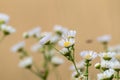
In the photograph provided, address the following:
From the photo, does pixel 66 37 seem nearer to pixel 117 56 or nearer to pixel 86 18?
pixel 117 56

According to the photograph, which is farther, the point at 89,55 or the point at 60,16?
the point at 60,16

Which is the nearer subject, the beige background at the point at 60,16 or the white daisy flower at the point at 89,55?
the white daisy flower at the point at 89,55

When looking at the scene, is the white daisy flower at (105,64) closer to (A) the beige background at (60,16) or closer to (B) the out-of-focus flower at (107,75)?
(B) the out-of-focus flower at (107,75)

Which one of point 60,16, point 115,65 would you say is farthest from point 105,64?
point 60,16

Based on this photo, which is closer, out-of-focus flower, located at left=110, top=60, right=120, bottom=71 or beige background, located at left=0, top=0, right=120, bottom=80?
out-of-focus flower, located at left=110, top=60, right=120, bottom=71

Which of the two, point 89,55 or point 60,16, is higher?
point 60,16

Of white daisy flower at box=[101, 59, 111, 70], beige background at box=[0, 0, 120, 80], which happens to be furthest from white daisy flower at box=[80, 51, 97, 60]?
beige background at box=[0, 0, 120, 80]

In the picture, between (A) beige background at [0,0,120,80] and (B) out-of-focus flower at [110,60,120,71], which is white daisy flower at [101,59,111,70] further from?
(A) beige background at [0,0,120,80]

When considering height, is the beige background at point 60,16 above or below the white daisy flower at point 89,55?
above

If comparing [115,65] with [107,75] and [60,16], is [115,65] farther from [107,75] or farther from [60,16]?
[60,16]

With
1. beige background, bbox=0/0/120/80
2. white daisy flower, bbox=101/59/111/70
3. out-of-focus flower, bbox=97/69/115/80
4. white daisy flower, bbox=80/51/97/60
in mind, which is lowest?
out-of-focus flower, bbox=97/69/115/80

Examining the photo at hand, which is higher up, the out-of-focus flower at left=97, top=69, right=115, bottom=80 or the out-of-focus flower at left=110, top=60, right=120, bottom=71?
the out-of-focus flower at left=110, top=60, right=120, bottom=71

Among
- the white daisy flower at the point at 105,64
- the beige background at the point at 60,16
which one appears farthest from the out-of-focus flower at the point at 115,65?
the beige background at the point at 60,16
